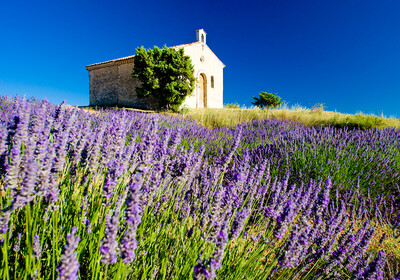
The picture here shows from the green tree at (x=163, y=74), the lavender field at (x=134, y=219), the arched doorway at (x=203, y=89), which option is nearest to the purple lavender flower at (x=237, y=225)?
the lavender field at (x=134, y=219)

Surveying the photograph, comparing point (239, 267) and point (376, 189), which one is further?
point (376, 189)

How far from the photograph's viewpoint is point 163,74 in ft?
52.9

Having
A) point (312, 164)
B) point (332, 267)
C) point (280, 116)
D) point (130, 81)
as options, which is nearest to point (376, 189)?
point (312, 164)

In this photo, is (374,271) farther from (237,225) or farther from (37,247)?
(37,247)

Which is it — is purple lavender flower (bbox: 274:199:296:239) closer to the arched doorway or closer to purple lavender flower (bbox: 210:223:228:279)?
purple lavender flower (bbox: 210:223:228:279)

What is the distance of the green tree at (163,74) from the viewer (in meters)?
15.6

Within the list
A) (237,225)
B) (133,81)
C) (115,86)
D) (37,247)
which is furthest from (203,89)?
(37,247)

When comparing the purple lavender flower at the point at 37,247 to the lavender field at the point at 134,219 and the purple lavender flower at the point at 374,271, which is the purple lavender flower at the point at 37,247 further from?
the purple lavender flower at the point at 374,271

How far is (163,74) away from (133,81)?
3231mm

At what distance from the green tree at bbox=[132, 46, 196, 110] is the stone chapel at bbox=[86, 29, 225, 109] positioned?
1.31 m

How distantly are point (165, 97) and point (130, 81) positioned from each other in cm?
428

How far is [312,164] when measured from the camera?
3045mm

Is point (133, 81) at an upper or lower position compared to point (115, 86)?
upper

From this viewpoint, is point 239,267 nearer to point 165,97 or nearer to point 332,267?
point 332,267
